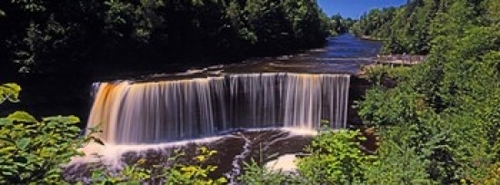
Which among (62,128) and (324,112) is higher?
(62,128)

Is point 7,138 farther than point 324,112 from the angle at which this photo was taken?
No

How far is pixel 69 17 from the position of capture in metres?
21.1

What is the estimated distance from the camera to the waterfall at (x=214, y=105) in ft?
63.2

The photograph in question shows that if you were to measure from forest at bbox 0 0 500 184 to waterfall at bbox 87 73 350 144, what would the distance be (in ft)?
6.83

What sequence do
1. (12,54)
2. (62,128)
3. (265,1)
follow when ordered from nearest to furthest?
(62,128) < (12,54) < (265,1)

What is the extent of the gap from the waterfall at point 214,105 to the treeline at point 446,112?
2.46 meters

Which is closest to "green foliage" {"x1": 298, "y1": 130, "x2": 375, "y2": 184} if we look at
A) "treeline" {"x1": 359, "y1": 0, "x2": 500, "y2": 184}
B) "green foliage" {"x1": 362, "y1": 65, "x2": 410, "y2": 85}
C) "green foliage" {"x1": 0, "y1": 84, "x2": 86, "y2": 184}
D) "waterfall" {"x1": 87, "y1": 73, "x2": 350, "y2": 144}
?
"treeline" {"x1": 359, "y1": 0, "x2": 500, "y2": 184}

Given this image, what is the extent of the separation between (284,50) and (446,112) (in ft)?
76.1

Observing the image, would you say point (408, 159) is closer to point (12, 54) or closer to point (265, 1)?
point (12, 54)

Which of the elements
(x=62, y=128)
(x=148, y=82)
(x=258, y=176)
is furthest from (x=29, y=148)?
(x=148, y=82)

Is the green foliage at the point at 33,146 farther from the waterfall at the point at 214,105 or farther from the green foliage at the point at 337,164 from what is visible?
the waterfall at the point at 214,105

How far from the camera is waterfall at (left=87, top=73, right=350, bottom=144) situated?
1925 centimetres

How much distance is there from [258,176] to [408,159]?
3.51m

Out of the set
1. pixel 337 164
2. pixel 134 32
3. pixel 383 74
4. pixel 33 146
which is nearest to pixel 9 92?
pixel 33 146
